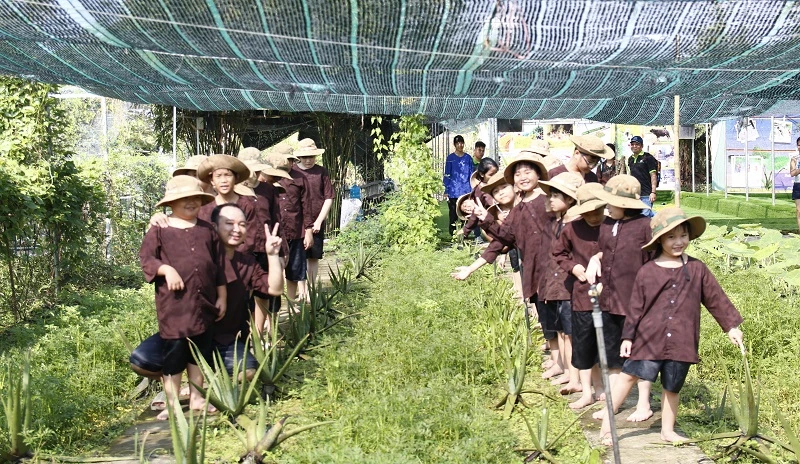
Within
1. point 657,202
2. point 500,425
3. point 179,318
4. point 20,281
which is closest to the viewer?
point 500,425

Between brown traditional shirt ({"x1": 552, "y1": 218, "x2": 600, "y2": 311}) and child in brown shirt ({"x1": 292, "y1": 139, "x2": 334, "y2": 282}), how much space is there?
3.67 metres

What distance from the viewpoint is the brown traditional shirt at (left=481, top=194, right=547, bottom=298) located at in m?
6.63

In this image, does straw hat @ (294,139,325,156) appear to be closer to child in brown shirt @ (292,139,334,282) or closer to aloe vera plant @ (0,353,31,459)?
child in brown shirt @ (292,139,334,282)

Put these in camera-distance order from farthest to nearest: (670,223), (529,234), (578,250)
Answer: (529,234)
(578,250)
(670,223)

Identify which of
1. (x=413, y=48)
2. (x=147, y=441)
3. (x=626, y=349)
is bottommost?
(x=147, y=441)

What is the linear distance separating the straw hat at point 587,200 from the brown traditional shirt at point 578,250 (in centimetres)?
15

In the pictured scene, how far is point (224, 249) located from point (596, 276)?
2.17m

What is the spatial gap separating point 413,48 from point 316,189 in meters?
1.79

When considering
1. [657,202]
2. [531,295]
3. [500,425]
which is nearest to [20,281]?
[531,295]

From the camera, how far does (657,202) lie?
25.5 m

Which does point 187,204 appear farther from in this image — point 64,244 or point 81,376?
point 64,244

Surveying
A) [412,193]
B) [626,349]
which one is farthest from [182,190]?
[412,193]

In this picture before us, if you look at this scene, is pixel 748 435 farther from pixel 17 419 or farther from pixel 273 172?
pixel 273 172

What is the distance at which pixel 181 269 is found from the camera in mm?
5566
